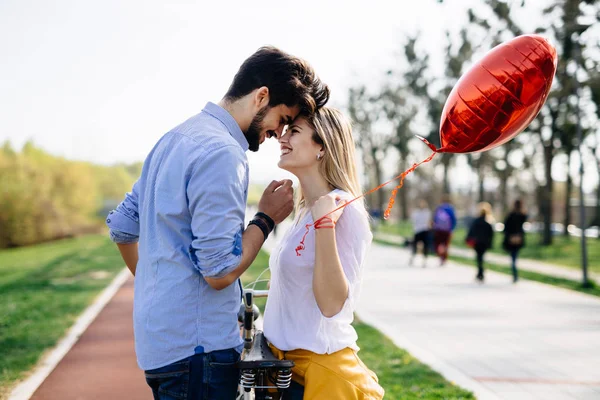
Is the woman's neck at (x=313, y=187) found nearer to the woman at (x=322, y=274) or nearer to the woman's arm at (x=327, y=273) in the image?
the woman at (x=322, y=274)

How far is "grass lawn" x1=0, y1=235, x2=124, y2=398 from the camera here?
693 cm

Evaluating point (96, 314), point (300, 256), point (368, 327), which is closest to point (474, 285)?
point (368, 327)

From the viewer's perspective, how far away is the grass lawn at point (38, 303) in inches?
273

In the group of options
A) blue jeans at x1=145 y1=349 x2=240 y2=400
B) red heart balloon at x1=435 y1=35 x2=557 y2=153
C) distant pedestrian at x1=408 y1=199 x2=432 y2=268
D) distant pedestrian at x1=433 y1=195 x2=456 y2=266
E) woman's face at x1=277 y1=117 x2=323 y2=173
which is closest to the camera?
blue jeans at x1=145 y1=349 x2=240 y2=400

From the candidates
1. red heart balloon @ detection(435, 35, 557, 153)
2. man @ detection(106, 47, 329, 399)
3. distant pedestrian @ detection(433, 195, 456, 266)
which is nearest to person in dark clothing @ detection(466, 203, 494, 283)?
distant pedestrian @ detection(433, 195, 456, 266)

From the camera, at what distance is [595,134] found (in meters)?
23.9

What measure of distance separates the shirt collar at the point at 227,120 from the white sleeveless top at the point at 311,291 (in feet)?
1.61

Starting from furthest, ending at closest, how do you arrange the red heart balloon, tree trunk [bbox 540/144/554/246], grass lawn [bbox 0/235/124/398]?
tree trunk [bbox 540/144/554/246] < grass lawn [bbox 0/235/124/398] < the red heart balloon

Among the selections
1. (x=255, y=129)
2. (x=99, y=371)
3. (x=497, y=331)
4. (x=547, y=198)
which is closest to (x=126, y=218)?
(x=255, y=129)

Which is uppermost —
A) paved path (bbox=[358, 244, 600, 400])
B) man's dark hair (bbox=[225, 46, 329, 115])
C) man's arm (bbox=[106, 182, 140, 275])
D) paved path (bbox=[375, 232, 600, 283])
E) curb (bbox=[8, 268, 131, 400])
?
man's dark hair (bbox=[225, 46, 329, 115])

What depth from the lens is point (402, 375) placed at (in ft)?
19.6

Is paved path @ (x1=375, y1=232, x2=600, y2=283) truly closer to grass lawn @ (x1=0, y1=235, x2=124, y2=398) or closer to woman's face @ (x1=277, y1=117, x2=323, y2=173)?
grass lawn @ (x1=0, y1=235, x2=124, y2=398)

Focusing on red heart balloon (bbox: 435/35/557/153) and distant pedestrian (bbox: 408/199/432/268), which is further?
distant pedestrian (bbox: 408/199/432/268)

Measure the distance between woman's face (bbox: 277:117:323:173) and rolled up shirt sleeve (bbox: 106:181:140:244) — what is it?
639 mm
